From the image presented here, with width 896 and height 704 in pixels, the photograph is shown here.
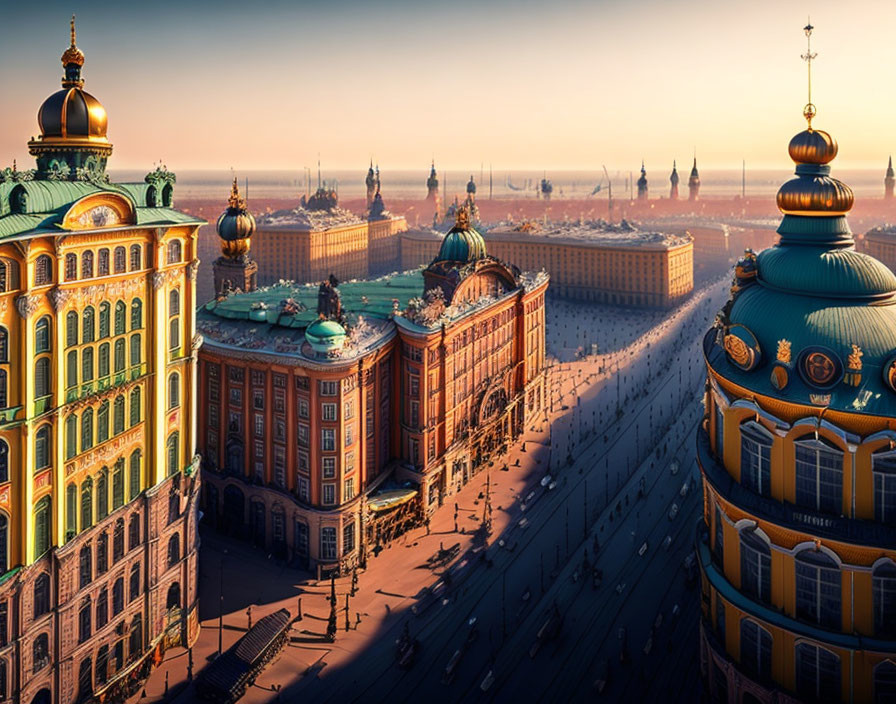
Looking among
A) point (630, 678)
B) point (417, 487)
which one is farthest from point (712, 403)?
point (417, 487)

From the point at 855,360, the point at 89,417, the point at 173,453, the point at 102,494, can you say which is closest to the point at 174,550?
the point at 173,453

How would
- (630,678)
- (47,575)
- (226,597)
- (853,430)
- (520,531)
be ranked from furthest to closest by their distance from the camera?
(520,531) → (226,597) → (630,678) → (47,575) → (853,430)

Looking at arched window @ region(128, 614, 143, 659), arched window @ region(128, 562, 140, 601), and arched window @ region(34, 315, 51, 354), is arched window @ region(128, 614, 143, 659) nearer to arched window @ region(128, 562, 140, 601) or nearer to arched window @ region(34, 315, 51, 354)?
arched window @ region(128, 562, 140, 601)

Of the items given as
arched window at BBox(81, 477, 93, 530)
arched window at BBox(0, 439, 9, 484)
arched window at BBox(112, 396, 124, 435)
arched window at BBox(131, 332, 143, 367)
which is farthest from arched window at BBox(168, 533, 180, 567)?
arched window at BBox(0, 439, 9, 484)

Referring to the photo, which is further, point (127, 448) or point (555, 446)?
point (555, 446)

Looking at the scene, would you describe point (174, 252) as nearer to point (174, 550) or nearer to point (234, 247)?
point (174, 550)

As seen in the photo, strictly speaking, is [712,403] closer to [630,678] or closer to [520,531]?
[630,678]

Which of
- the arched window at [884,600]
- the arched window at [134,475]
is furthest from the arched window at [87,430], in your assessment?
the arched window at [884,600]
